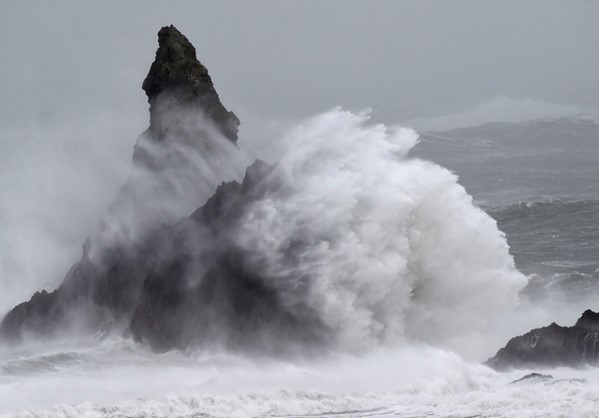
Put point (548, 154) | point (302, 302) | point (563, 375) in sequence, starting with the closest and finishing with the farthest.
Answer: point (563, 375)
point (302, 302)
point (548, 154)

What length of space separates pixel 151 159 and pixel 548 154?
159 ft

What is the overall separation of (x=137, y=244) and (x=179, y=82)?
213 inches

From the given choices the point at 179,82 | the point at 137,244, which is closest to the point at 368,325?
the point at 137,244

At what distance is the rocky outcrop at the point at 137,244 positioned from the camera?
2855 centimetres

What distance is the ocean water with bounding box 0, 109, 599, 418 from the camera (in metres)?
21.8

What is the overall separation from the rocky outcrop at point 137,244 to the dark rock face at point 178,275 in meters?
0.03

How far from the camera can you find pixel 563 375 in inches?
871

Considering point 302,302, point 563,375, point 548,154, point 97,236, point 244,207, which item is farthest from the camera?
point 548,154

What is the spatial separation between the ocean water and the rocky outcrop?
36.3 inches

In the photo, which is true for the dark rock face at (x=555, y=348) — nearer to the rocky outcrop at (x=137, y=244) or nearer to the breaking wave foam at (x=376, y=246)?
the breaking wave foam at (x=376, y=246)

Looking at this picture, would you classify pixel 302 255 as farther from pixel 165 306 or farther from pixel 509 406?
pixel 509 406

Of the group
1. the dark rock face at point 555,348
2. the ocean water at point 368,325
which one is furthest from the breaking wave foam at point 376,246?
the dark rock face at point 555,348

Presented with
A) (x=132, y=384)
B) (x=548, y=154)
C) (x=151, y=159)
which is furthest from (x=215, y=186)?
(x=548, y=154)

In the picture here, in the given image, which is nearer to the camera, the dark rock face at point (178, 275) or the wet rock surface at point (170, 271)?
the dark rock face at point (178, 275)
